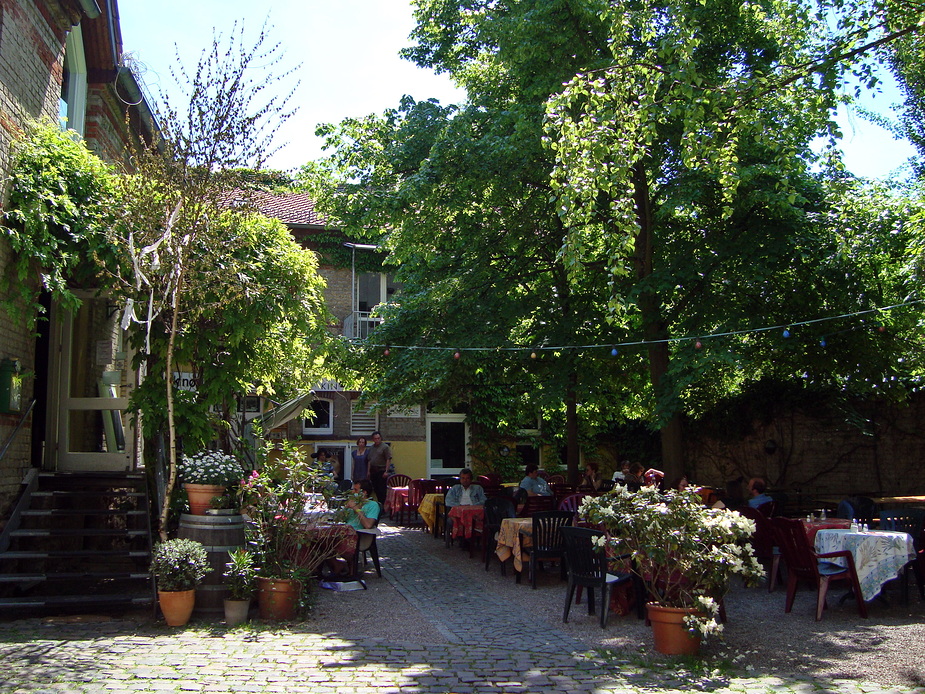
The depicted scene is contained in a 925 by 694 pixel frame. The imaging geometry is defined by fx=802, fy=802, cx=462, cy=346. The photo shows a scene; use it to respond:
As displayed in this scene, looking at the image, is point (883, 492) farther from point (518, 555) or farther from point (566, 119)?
point (566, 119)

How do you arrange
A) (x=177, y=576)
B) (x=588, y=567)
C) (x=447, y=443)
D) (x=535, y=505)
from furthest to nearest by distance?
(x=447, y=443)
(x=535, y=505)
(x=588, y=567)
(x=177, y=576)

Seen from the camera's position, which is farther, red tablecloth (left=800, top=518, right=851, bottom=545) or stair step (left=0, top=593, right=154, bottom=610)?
red tablecloth (left=800, top=518, right=851, bottom=545)

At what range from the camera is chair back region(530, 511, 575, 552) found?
9805 mm

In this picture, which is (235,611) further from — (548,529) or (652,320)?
(652,320)

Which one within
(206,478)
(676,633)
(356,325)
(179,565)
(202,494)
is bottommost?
(676,633)

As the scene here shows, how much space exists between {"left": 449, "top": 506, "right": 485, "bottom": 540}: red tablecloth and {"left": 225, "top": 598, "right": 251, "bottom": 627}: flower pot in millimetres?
5255

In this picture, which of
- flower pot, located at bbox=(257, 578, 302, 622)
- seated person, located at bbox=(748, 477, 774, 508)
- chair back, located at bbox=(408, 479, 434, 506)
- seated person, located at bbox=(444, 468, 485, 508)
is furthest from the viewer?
chair back, located at bbox=(408, 479, 434, 506)

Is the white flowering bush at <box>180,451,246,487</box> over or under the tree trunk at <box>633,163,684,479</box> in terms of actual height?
under

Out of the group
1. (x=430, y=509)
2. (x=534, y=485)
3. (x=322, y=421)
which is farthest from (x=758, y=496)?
(x=322, y=421)

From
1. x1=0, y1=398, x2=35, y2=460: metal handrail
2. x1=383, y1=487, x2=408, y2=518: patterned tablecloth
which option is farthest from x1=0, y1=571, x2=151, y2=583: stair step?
x1=383, y1=487, x2=408, y2=518: patterned tablecloth

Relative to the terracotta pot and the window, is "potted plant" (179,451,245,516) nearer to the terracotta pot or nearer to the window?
the terracotta pot

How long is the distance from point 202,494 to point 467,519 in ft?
17.0

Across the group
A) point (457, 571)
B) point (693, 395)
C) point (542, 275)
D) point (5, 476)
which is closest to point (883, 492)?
point (693, 395)

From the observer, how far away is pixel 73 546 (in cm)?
1004
